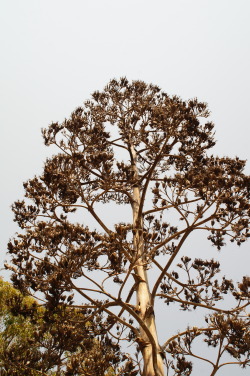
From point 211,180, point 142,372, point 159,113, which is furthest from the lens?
point 159,113

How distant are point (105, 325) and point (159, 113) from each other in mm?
5180

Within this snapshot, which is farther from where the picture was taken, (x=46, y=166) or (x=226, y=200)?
(x=46, y=166)

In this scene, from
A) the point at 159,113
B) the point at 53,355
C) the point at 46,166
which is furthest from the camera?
the point at 159,113

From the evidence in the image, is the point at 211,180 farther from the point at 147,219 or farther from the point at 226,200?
the point at 147,219

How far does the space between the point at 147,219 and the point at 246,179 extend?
252 centimetres

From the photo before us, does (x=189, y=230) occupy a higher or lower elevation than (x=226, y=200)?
lower

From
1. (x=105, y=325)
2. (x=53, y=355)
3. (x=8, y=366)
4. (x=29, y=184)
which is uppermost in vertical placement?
(x=29, y=184)

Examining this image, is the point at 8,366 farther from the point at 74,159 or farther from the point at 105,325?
the point at 74,159

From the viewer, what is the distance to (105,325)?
736 centimetres

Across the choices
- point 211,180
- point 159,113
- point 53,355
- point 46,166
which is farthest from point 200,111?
point 53,355

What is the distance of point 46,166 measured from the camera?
6.75 meters

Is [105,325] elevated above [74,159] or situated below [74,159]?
below

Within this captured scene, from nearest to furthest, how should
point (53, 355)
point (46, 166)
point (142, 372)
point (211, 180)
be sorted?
point (53, 355)
point (142, 372)
point (211, 180)
point (46, 166)

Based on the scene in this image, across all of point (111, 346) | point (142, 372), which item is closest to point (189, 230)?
point (142, 372)
